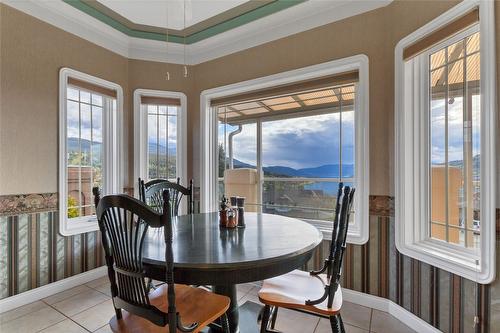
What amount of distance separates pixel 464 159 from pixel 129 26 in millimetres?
3478

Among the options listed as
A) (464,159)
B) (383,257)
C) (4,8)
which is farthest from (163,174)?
(464,159)

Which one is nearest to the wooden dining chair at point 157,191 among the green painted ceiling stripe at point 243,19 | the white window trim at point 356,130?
the white window trim at point 356,130

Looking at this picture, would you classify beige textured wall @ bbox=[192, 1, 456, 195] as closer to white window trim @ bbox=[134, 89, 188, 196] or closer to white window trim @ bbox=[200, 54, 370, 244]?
white window trim @ bbox=[200, 54, 370, 244]

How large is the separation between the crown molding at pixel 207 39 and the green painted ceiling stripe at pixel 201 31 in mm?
43

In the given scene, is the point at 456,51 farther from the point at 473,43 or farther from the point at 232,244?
the point at 232,244

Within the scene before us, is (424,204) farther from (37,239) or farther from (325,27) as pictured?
(37,239)

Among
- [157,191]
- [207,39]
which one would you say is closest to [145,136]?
[157,191]

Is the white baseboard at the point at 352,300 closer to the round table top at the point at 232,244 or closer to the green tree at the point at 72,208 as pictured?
the green tree at the point at 72,208

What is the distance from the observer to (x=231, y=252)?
1.28m

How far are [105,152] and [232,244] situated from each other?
8.07 feet

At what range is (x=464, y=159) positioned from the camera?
5.82 ft

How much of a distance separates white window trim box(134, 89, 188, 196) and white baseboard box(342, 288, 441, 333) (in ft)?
7.52

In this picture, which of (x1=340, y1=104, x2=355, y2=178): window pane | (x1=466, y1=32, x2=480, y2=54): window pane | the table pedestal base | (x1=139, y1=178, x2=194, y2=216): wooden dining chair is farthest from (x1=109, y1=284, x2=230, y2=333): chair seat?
(x1=466, y1=32, x2=480, y2=54): window pane

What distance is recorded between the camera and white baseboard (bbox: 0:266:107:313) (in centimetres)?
221
